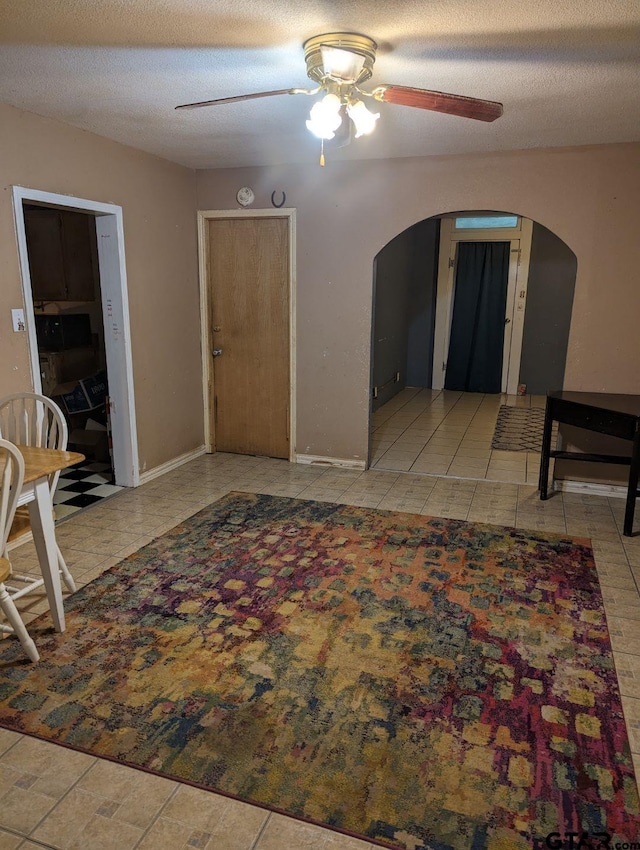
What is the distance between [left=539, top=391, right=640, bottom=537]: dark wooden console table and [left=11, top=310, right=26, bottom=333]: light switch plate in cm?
327

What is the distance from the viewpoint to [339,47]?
2.16 m

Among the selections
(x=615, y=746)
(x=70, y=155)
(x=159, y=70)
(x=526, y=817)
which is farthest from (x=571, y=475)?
(x=70, y=155)

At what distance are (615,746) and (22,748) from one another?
6.22ft

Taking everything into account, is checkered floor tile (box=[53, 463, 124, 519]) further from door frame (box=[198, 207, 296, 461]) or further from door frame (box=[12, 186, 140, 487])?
door frame (box=[198, 207, 296, 461])

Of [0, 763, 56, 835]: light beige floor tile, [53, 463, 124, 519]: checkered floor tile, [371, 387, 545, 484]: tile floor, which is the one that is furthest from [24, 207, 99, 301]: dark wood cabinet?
[0, 763, 56, 835]: light beige floor tile

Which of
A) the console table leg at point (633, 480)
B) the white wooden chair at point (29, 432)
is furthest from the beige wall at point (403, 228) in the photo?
the white wooden chair at point (29, 432)

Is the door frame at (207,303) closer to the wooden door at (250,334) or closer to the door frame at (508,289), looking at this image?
the wooden door at (250,334)

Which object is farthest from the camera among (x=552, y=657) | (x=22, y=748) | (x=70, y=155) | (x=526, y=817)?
(x=70, y=155)

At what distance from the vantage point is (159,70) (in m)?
2.50

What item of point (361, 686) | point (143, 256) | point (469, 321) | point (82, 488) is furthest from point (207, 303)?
point (469, 321)

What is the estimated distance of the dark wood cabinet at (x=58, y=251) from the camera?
4.26 meters

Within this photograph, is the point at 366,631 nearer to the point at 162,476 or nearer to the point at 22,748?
the point at 22,748

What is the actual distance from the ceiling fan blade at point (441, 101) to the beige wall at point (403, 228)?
6.17ft

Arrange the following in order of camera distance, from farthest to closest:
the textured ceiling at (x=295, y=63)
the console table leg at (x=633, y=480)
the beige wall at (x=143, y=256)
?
the console table leg at (x=633, y=480), the beige wall at (x=143, y=256), the textured ceiling at (x=295, y=63)
